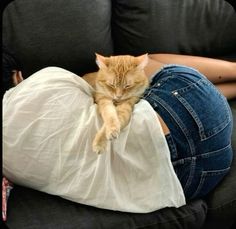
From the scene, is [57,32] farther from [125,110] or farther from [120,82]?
[125,110]

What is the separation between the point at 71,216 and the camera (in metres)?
1.03

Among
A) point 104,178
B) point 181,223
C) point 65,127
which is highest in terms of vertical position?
point 65,127

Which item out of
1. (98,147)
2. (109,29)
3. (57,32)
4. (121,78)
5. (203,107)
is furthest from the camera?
(109,29)

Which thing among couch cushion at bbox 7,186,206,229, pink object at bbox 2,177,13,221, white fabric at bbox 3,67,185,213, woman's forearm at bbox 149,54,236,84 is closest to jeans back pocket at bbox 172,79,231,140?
white fabric at bbox 3,67,185,213

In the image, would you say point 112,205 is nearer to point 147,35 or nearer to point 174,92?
point 174,92

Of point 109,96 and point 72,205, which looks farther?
point 109,96

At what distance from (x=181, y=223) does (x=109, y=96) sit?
0.45 metres

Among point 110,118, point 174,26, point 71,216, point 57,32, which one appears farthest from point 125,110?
point 174,26

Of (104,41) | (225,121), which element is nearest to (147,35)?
(104,41)

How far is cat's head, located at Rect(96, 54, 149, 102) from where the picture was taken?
126cm

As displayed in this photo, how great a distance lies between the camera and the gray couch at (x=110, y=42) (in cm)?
105

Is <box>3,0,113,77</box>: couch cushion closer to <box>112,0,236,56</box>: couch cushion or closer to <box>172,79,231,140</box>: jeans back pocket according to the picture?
<box>112,0,236,56</box>: couch cushion

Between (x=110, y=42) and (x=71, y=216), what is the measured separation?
828 mm

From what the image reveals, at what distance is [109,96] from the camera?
1.26 metres
